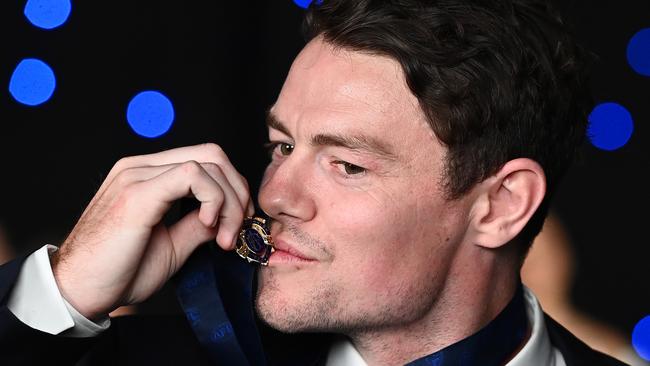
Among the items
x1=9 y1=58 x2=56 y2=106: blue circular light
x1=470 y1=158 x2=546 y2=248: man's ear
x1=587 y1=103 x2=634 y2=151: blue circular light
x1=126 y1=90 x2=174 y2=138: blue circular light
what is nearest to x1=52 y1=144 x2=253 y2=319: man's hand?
x1=470 y1=158 x2=546 y2=248: man's ear

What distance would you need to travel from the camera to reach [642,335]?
2.94m

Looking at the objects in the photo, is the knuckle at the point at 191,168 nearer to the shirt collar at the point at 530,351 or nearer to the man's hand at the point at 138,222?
the man's hand at the point at 138,222

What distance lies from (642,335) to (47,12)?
179cm

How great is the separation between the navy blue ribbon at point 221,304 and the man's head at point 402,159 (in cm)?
5

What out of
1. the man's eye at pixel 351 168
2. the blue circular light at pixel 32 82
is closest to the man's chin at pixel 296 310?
the man's eye at pixel 351 168

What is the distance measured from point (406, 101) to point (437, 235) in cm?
25

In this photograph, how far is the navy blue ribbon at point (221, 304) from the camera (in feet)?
6.40

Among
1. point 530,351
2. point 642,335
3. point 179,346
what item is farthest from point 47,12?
point 642,335

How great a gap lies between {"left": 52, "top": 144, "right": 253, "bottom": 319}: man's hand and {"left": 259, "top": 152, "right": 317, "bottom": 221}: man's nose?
0.16ft

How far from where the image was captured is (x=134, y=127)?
2.87 meters

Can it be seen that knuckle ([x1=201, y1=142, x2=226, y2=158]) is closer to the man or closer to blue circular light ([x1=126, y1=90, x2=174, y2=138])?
the man

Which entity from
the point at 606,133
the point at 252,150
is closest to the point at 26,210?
the point at 252,150

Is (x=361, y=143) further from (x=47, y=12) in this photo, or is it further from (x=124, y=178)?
(x=47, y=12)

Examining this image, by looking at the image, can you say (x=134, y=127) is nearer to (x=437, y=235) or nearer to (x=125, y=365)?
(x=125, y=365)
